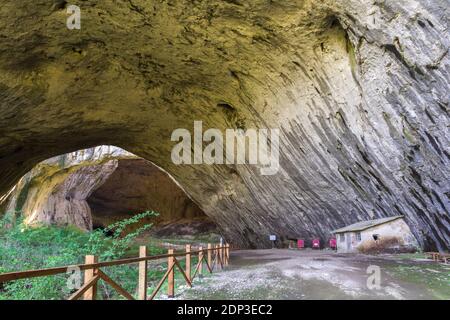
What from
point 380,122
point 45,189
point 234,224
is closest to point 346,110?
point 380,122

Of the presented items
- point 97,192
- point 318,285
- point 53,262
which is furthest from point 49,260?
point 97,192

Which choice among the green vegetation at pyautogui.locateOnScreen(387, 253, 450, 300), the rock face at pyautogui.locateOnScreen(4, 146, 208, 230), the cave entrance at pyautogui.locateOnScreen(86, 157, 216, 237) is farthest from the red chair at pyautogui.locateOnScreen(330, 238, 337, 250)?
the cave entrance at pyautogui.locateOnScreen(86, 157, 216, 237)

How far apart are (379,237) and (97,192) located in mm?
32668

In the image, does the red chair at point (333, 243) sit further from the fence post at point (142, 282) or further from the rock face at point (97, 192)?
the fence post at point (142, 282)

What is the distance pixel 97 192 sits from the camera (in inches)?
1604

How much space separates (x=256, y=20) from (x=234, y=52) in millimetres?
1482

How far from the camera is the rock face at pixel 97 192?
22.9 metres

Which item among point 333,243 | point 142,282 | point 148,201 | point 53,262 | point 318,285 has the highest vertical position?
point 148,201

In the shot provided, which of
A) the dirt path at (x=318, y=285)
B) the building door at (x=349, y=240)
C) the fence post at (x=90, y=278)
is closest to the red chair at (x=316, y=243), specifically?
the building door at (x=349, y=240)

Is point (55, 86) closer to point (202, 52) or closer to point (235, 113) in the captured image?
point (202, 52)

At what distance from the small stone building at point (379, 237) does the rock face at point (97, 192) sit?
16330 millimetres

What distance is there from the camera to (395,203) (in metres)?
13.2

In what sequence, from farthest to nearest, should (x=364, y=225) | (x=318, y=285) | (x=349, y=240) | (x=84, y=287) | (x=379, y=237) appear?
(x=349, y=240)
(x=379, y=237)
(x=364, y=225)
(x=318, y=285)
(x=84, y=287)

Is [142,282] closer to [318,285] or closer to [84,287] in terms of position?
[84,287]
